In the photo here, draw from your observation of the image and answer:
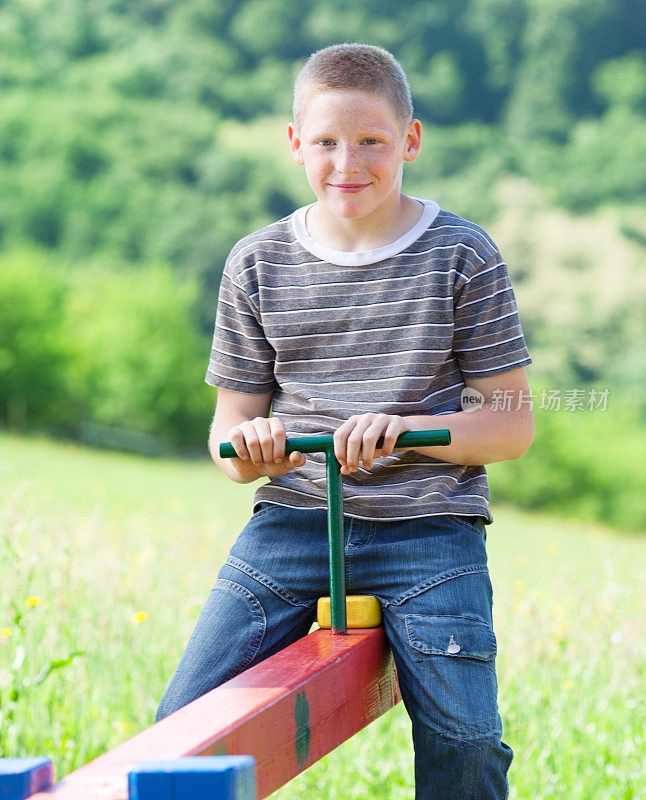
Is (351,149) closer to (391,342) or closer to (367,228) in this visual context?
(367,228)

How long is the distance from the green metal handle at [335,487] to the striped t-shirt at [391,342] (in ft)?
0.39

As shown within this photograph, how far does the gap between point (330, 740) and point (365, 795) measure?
1.01 meters

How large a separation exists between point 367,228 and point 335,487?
0.43 metres

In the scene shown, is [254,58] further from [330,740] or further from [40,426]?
[330,740]

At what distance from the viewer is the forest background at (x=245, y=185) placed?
51.5 feet

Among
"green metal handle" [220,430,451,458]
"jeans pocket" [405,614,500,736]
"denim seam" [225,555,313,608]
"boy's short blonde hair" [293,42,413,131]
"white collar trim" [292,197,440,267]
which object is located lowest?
"jeans pocket" [405,614,500,736]

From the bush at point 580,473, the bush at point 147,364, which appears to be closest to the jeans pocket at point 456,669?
the bush at point 580,473

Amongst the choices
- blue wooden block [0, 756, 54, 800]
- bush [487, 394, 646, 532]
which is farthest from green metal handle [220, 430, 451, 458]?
bush [487, 394, 646, 532]

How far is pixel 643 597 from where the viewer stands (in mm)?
3980

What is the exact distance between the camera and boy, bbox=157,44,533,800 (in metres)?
1.43

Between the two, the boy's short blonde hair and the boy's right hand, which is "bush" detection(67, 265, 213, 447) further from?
the boy's right hand

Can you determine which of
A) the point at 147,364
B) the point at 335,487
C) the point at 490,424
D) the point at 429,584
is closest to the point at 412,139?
the point at 490,424

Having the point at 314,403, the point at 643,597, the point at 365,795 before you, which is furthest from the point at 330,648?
the point at 643,597

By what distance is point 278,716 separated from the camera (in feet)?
3.87
